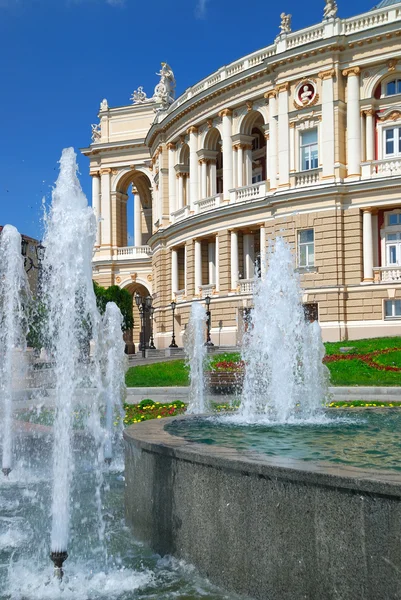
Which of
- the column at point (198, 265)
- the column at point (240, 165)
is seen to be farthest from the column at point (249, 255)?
the column at point (198, 265)

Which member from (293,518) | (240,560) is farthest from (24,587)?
(293,518)

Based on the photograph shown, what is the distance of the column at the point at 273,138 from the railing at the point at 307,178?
4.30 ft

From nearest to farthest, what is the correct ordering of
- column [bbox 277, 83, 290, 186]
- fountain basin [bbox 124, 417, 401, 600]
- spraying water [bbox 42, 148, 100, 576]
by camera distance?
fountain basin [bbox 124, 417, 401, 600] → spraying water [bbox 42, 148, 100, 576] → column [bbox 277, 83, 290, 186]

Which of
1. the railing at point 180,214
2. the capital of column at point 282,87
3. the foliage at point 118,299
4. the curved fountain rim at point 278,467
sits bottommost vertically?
the curved fountain rim at point 278,467

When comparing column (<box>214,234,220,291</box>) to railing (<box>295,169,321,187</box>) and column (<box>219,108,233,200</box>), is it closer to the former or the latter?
column (<box>219,108,233,200</box>)

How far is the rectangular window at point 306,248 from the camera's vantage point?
29984 mm

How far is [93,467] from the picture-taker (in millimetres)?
9539

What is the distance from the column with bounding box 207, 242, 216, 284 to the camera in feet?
120

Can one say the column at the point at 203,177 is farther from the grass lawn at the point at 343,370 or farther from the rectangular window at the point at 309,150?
the grass lawn at the point at 343,370

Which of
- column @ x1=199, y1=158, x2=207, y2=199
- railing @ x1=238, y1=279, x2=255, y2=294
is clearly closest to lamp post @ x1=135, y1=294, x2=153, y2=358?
railing @ x1=238, y1=279, x2=255, y2=294

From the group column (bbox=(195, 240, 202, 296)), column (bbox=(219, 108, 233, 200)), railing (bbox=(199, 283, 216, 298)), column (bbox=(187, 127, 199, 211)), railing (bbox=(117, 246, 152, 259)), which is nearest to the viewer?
column (bbox=(219, 108, 233, 200))

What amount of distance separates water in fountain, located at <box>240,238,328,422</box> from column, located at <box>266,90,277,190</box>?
15274 mm

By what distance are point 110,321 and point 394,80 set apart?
21.1 metres

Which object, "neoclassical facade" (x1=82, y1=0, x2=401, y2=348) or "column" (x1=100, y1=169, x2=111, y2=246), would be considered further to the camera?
"column" (x1=100, y1=169, x2=111, y2=246)
